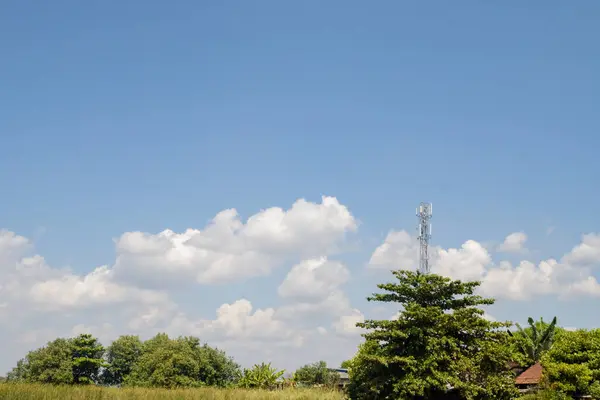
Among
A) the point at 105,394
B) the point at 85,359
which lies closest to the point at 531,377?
the point at 105,394

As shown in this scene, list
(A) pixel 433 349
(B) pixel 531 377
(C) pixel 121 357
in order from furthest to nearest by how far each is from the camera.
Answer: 1. (C) pixel 121 357
2. (B) pixel 531 377
3. (A) pixel 433 349

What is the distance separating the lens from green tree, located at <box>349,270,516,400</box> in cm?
2759

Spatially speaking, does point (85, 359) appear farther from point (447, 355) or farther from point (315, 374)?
point (447, 355)

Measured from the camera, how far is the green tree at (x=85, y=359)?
207 ft

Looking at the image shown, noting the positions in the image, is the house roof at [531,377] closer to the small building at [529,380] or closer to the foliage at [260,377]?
the small building at [529,380]

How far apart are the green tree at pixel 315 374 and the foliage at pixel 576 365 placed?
33281 mm

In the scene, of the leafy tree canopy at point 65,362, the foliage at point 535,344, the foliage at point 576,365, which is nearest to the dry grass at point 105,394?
the foliage at point 576,365

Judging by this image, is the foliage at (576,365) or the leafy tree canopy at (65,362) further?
the leafy tree canopy at (65,362)

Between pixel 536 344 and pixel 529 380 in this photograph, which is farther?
pixel 536 344

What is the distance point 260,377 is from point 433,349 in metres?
31.3

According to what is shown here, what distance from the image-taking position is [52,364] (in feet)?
204

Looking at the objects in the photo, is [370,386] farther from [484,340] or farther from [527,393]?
[527,393]

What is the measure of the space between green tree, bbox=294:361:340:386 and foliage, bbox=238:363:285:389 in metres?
11.3

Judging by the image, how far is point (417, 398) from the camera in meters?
28.4
